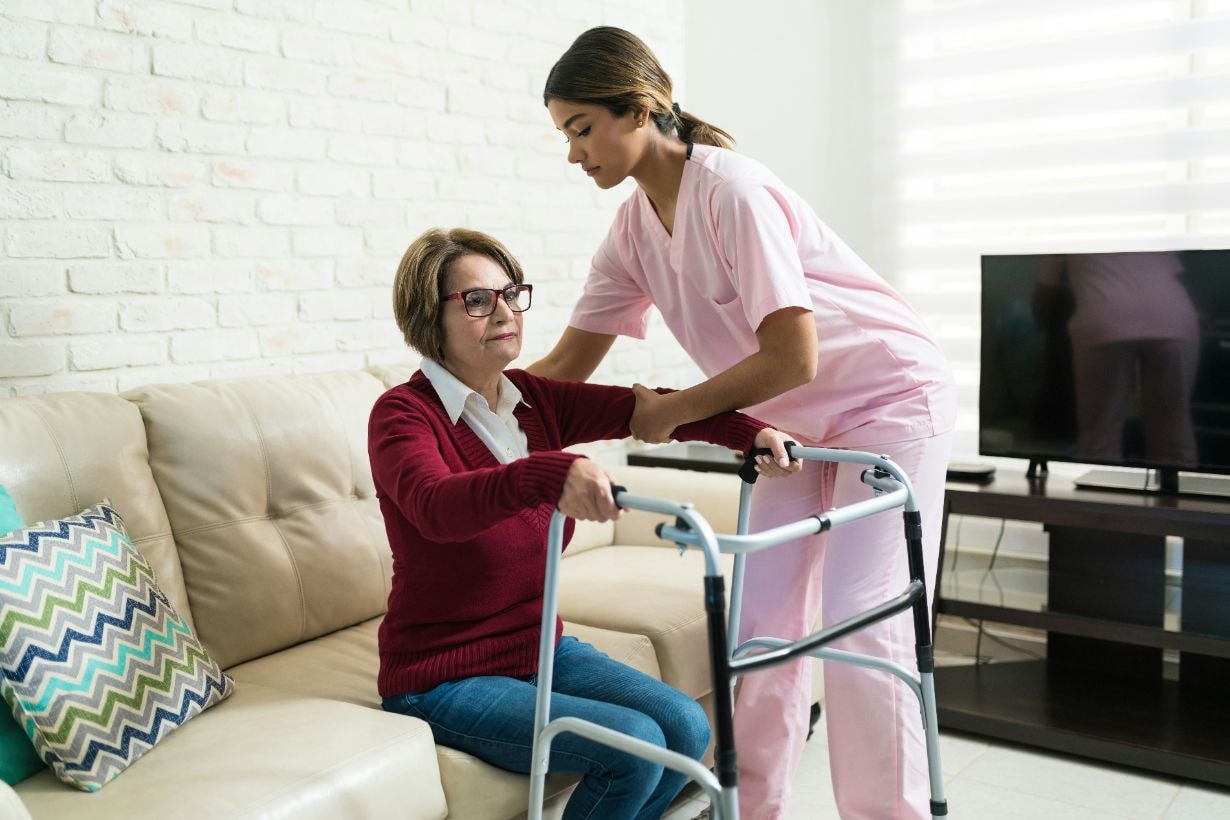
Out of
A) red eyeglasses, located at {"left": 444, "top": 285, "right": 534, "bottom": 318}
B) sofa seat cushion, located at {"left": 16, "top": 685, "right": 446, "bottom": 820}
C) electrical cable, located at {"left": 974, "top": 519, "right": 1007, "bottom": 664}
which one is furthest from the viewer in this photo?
electrical cable, located at {"left": 974, "top": 519, "right": 1007, "bottom": 664}

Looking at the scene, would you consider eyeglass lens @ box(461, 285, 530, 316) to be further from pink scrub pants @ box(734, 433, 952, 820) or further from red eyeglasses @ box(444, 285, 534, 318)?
pink scrub pants @ box(734, 433, 952, 820)

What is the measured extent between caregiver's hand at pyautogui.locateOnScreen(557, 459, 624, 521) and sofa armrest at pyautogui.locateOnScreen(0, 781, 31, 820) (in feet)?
2.27

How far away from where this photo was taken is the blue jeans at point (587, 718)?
163cm

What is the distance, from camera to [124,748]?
161 centimetres

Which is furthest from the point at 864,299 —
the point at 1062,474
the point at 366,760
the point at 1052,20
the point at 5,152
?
the point at 1052,20

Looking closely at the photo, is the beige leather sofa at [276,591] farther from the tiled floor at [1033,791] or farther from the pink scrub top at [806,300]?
the pink scrub top at [806,300]

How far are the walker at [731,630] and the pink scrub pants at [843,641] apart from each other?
0.30 feet

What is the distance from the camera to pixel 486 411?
180 cm

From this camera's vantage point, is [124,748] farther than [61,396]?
No

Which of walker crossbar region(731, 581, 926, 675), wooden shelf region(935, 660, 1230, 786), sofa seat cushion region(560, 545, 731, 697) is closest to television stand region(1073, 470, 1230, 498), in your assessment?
wooden shelf region(935, 660, 1230, 786)

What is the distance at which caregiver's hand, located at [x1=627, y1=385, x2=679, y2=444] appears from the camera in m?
1.87

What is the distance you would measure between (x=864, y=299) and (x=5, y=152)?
155 cm

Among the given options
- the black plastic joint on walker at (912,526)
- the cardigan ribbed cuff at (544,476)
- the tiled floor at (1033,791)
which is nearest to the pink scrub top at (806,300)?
the black plastic joint on walker at (912,526)

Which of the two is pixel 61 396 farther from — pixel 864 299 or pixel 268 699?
pixel 864 299
